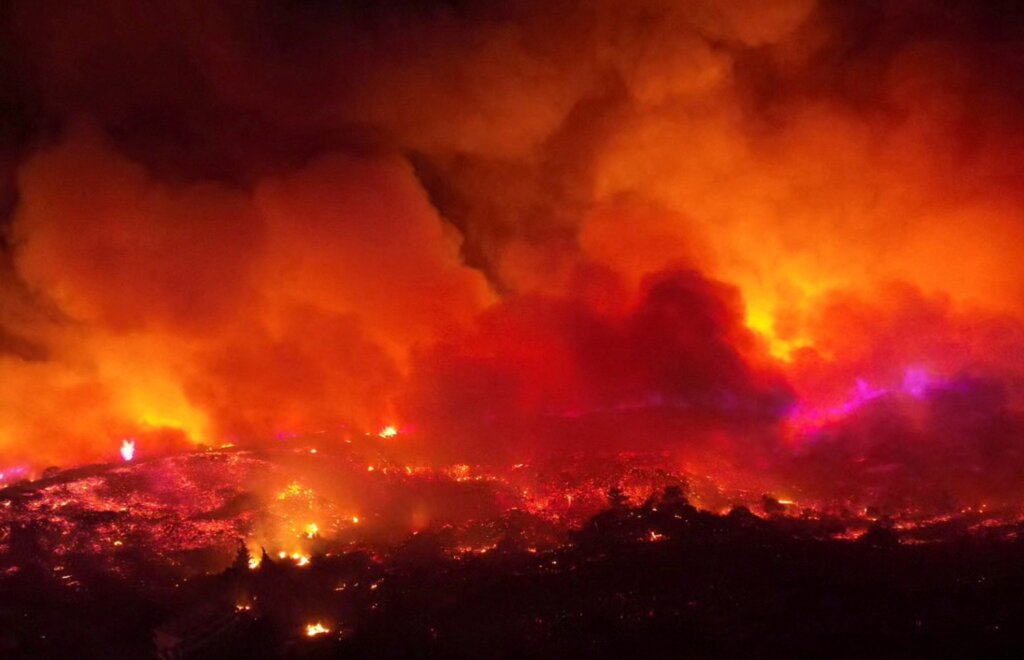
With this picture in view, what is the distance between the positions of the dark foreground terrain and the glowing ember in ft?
34.2

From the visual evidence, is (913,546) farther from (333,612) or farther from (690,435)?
(333,612)

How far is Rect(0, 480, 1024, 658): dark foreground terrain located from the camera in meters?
12.0

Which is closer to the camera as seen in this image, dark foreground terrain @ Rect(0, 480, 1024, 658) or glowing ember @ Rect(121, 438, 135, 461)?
dark foreground terrain @ Rect(0, 480, 1024, 658)

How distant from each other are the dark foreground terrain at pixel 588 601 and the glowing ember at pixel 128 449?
10.4 meters

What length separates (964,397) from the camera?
21.2 meters

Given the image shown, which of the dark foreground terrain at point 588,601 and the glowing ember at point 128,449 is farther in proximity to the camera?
the glowing ember at point 128,449

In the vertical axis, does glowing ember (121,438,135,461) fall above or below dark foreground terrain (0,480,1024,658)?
above

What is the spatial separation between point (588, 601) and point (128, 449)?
19.3 m

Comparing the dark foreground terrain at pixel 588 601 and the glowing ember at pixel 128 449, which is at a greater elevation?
the glowing ember at pixel 128 449

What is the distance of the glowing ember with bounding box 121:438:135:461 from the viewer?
A: 2597 centimetres

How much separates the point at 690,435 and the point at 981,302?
35.8 feet

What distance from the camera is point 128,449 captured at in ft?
85.8

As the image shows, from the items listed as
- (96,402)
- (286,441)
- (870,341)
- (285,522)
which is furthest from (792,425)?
(96,402)

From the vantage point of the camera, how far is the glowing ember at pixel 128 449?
26.0 m
